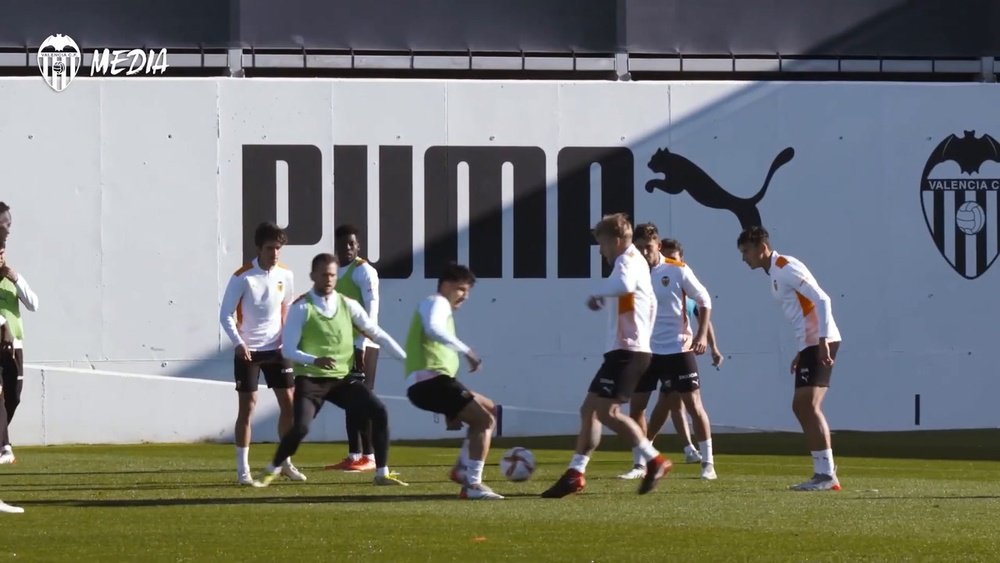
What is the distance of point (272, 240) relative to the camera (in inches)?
498

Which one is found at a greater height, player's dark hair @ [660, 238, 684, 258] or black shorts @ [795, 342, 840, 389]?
player's dark hair @ [660, 238, 684, 258]

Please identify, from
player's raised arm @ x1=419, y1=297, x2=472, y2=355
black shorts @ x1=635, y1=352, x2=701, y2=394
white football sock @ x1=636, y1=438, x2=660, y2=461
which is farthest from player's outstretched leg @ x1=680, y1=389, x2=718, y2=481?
player's raised arm @ x1=419, y1=297, x2=472, y2=355

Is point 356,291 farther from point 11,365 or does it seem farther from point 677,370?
point 11,365

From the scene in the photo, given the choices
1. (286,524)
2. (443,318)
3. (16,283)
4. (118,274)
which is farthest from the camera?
(118,274)

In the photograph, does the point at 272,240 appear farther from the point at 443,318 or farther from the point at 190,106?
the point at 190,106

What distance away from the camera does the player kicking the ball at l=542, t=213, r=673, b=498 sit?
36.6 feet

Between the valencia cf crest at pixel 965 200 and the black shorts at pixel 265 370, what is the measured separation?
10699mm

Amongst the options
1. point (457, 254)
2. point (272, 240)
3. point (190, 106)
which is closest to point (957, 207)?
point (457, 254)

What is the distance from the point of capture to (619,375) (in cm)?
1122

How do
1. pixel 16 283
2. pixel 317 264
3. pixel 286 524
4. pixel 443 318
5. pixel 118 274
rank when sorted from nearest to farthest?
pixel 286 524
pixel 443 318
pixel 317 264
pixel 16 283
pixel 118 274

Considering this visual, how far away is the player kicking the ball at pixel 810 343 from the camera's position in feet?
39.2

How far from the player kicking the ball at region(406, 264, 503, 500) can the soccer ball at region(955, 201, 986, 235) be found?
37.5ft

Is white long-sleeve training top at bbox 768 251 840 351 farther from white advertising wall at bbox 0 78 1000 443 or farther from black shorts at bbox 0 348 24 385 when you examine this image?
white advertising wall at bbox 0 78 1000 443

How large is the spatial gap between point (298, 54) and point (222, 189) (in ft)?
8.63
